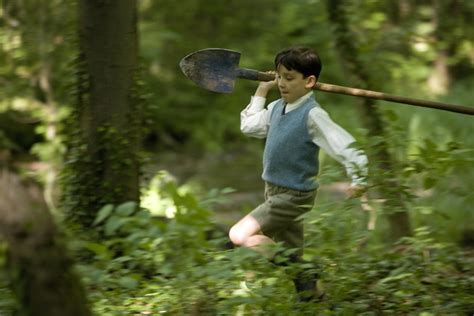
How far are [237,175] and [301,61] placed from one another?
760 centimetres

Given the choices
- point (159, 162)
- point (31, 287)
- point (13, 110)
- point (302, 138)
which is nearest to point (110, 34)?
point (302, 138)

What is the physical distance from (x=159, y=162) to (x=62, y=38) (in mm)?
4160

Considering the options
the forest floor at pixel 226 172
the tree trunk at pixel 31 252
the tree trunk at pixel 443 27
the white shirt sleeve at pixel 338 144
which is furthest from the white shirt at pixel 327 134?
the tree trunk at pixel 443 27

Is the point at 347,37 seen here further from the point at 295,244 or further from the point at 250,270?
the point at 250,270

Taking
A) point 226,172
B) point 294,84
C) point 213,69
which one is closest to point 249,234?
point 294,84

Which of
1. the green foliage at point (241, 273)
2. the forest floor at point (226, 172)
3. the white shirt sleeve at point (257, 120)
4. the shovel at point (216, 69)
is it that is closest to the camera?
the green foliage at point (241, 273)

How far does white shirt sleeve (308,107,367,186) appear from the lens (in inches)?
175

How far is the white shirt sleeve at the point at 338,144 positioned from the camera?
14.6 ft

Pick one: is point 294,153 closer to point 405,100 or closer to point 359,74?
point 405,100

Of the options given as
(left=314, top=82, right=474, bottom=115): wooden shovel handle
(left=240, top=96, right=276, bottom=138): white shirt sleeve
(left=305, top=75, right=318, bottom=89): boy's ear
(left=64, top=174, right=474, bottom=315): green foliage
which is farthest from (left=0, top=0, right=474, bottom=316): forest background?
(left=240, top=96, right=276, bottom=138): white shirt sleeve

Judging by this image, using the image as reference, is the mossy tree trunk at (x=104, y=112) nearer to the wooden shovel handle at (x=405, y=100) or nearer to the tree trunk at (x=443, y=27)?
the wooden shovel handle at (x=405, y=100)

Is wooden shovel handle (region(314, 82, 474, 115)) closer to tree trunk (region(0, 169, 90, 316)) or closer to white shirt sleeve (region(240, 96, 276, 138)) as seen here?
white shirt sleeve (region(240, 96, 276, 138))

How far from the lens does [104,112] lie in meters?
5.56

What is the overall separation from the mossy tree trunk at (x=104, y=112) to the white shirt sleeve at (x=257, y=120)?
0.95 metres
